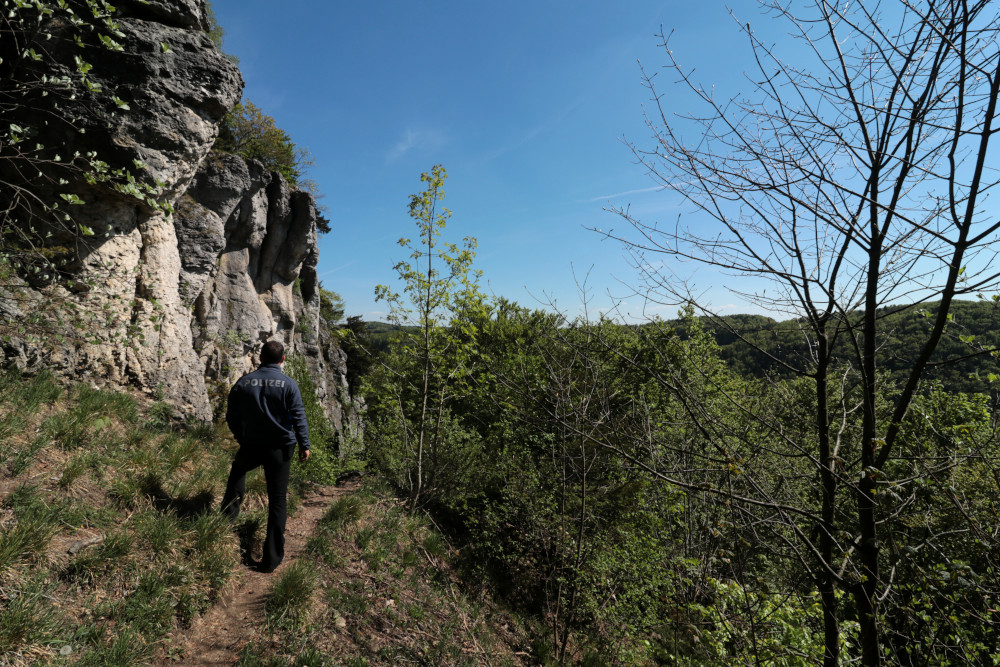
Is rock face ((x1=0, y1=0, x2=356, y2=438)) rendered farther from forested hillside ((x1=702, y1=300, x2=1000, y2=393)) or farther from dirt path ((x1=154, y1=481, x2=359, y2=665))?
forested hillside ((x1=702, y1=300, x2=1000, y2=393))

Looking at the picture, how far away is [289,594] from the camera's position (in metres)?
3.78

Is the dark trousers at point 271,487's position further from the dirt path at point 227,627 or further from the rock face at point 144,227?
the rock face at point 144,227

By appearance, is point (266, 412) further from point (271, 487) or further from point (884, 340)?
point (884, 340)

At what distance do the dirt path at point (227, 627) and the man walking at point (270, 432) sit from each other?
26 cm

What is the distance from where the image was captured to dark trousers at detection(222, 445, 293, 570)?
13.6 feet

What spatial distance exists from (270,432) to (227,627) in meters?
1.60

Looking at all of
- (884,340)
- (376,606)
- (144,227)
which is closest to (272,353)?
(376,606)

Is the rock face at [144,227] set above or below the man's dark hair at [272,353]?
above

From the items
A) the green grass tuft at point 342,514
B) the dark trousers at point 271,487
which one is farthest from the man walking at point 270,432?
the green grass tuft at point 342,514

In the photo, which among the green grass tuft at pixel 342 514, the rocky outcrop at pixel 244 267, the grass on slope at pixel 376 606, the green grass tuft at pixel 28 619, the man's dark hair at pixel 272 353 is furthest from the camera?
the rocky outcrop at pixel 244 267

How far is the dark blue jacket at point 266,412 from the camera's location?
13.4 ft

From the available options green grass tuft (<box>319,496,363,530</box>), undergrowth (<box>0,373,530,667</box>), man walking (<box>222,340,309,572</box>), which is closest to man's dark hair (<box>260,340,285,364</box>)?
man walking (<box>222,340,309,572</box>)

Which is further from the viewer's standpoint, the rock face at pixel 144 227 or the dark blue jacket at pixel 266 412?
the rock face at pixel 144 227

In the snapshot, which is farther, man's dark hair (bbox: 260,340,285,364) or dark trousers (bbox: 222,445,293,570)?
man's dark hair (bbox: 260,340,285,364)
